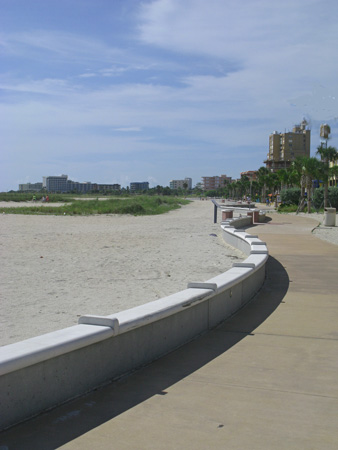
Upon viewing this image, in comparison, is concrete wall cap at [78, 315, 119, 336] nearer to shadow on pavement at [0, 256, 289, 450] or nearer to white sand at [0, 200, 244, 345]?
shadow on pavement at [0, 256, 289, 450]

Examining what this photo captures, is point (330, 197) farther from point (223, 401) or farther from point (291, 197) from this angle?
point (223, 401)

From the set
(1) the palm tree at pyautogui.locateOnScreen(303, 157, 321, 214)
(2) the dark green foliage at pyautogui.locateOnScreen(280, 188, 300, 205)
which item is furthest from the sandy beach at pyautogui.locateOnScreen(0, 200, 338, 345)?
(2) the dark green foliage at pyautogui.locateOnScreen(280, 188, 300, 205)

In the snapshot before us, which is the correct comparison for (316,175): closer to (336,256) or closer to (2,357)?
(336,256)

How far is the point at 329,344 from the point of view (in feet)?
18.5

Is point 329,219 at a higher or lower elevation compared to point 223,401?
higher

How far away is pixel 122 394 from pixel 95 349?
411mm

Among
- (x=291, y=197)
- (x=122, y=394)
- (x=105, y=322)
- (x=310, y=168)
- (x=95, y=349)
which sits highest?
(x=310, y=168)

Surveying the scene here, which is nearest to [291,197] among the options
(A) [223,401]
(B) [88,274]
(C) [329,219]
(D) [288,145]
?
(C) [329,219]

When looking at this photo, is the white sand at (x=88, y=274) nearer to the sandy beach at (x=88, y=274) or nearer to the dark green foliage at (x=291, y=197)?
the sandy beach at (x=88, y=274)

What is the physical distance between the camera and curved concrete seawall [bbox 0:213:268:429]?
3.50 meters

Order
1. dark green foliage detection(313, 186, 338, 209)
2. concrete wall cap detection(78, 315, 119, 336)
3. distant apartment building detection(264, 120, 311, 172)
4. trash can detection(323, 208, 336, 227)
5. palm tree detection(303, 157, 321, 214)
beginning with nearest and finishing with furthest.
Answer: concrete wall cap detection(78, 315, 119, 336), trash can detection(323, 208, 336, 227), palm tree detection(303, 157, 321, 214), dark green foliage detection(313, 186, 338, 209), distant apartment building detection(264, 120, 311, 172)

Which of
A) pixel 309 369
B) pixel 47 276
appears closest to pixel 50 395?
pixel 309 369

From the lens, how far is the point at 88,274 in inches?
468

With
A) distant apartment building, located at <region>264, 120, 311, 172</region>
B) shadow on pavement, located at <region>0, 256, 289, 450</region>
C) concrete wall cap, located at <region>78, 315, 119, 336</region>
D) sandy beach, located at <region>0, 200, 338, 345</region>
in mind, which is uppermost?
distant apartment building, located at <region>264, 120, 311, 172</region>
